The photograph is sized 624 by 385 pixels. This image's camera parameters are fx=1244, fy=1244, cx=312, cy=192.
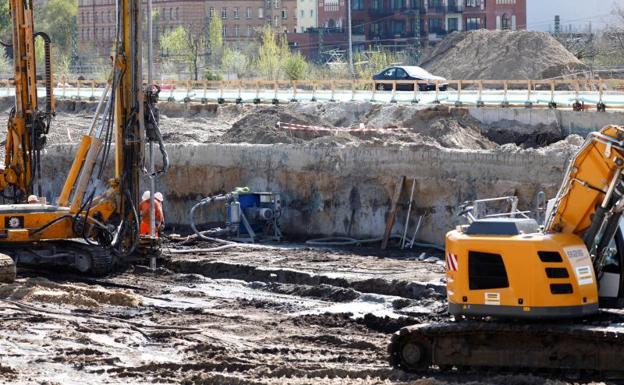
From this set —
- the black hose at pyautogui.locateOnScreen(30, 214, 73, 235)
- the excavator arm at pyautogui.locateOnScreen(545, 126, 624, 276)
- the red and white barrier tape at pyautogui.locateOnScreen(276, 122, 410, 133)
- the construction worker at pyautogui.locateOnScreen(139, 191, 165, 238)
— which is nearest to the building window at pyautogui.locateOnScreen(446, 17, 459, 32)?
the red and white barrier tape at pyautogui.locateOnScreen(276, 122, 410, 133)

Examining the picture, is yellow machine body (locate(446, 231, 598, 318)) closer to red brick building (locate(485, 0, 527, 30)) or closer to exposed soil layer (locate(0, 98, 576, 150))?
exposed soil layer (locate(0, 98, 576, 150))

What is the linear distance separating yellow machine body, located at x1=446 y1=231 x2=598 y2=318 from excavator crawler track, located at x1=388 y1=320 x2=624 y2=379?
0.72 feet

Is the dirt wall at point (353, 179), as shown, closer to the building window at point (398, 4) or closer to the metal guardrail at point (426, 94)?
the metal guardrail at point (426, 94)

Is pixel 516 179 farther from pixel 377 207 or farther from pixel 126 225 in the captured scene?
pixel 126 225

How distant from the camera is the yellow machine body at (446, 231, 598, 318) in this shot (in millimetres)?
12320

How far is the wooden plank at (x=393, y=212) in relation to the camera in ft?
81.4

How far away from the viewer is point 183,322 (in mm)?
17125

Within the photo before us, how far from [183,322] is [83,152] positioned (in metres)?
5.39

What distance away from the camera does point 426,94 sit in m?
43.6

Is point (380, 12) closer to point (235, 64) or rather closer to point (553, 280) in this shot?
point (235, 64)

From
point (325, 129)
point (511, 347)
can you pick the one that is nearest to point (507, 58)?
point (325, 129)

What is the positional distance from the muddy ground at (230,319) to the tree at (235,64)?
169ft

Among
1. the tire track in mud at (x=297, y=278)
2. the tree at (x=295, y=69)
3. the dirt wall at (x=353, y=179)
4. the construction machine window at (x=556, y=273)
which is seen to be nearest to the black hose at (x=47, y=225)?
the tire track in mud at (x=297, y=278)

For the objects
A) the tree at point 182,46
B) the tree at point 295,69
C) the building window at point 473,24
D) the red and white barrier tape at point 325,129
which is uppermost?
the building window at point 473,24
